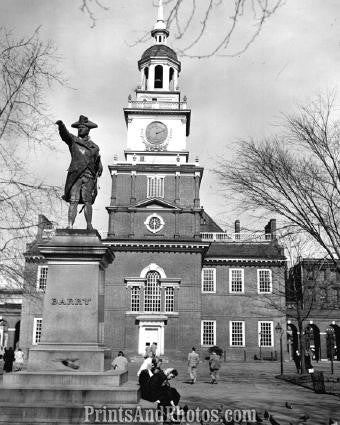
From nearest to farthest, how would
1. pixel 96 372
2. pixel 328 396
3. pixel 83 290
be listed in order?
pixel 96 372 < pixel 83 290 < pixel 328 396

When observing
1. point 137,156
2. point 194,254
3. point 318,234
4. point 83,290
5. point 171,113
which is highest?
point 171,113

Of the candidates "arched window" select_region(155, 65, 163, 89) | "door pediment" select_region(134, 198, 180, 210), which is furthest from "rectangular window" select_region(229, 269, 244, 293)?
"arched window" select_region(155, 65, 163, 89)

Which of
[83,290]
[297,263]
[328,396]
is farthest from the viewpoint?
[297,263]

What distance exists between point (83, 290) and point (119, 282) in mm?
29994

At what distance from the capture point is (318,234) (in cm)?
1397

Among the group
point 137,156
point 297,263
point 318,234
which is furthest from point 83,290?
point 137,156

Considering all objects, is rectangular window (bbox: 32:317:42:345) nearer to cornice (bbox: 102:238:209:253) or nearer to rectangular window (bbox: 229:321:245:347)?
cornice (bbox: 102:238:209:253)

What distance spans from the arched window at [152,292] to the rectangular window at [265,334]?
32.5 feet

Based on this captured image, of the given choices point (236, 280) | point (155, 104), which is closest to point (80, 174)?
point (236, 280)

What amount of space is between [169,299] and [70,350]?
30.1m

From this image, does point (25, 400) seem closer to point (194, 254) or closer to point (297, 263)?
point (297, 263)

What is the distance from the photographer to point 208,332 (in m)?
42.4

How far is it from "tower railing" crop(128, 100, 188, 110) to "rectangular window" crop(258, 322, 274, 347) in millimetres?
20509

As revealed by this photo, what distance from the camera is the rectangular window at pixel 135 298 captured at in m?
38.9
